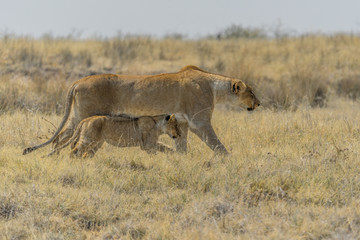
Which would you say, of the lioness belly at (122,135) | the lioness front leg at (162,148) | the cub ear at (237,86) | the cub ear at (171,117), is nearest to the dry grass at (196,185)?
the lioness belly at (122,135)

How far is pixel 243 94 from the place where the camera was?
26.9 ft

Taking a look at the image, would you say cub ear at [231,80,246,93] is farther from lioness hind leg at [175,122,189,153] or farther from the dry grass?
lioness hind leg at [175,122,189,153]

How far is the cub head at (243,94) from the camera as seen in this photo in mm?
8133

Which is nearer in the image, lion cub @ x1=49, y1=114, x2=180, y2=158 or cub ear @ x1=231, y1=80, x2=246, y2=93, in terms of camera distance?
lion cub @ x1=49, y1=114, x2=180, y2=158

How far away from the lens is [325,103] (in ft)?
42.7

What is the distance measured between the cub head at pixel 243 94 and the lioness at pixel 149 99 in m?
0.30

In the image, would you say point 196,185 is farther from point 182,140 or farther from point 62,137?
point 62,137

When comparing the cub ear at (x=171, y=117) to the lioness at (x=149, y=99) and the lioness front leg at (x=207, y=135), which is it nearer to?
the lioness at (x=149, y=99)

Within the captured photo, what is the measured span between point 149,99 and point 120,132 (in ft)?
2.03

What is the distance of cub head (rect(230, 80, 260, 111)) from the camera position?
8.13 metres

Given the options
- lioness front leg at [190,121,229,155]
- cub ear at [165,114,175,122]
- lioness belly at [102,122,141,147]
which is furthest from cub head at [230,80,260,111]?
lioness belly at [102,122,141,147]

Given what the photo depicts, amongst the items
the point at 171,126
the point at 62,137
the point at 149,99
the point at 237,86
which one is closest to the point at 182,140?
the point at 171,126

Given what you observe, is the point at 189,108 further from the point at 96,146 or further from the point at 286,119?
the point at 286,119

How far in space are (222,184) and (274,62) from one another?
1122 cm
